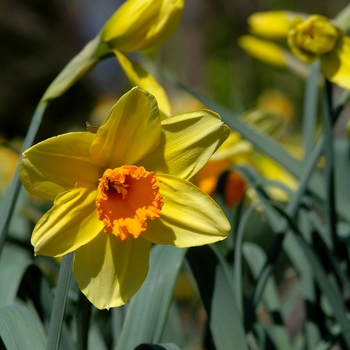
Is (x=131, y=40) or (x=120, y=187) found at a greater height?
(x=131, y=40)

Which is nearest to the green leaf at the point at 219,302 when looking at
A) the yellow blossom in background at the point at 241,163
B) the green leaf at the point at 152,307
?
the green leaf at the point at 152,307

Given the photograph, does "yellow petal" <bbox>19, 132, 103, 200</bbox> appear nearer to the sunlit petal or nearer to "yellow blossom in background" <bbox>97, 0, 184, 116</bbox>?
"yellow blossom in background" <bbox>97, 0, 184, 116</bbox>

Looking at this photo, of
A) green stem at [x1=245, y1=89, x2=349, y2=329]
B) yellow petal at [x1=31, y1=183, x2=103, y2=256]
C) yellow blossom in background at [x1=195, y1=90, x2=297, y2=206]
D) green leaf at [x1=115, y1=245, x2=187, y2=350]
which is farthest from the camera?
yellow blossom in background at [x1=195, y1=90, x2=297, y2=206]

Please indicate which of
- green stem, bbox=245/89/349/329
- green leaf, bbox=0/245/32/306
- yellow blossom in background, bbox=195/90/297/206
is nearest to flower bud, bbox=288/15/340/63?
green stem, bbox=245/89/349/329

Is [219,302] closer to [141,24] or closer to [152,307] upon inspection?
[152,307]

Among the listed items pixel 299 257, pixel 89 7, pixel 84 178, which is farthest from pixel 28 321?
pixel 89 7

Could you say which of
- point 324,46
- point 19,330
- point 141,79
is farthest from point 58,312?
point 324,46
